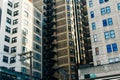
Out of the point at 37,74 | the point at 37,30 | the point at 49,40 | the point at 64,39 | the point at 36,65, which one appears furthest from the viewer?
the point at 49,40

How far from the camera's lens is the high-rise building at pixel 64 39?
7975 centimetres

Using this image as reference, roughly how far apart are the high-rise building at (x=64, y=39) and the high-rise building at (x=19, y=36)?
4360 millimetres

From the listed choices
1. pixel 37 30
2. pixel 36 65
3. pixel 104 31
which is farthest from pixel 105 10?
pixel 37 30

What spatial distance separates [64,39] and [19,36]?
59.1ft

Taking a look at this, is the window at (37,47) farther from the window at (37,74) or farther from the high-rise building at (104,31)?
the high-rise building at (104,31)

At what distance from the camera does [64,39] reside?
83312mm

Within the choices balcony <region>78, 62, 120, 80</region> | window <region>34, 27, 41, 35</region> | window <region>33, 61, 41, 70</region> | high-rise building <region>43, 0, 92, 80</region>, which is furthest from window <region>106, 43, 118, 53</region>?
window <region>34, 27, 41, 35</region>

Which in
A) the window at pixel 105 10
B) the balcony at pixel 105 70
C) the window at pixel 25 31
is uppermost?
the window at pixel 25 31

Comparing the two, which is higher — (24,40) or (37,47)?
(24,40)

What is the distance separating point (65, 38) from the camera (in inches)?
3280

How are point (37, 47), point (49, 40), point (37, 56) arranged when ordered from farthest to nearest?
point (49, 40), point (37, 47), point (37, 56)

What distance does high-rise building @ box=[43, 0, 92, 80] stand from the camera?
7975cm

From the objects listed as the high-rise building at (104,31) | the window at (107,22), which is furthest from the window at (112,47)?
the window at (107,22)

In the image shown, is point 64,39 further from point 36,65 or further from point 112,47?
point 112,47
